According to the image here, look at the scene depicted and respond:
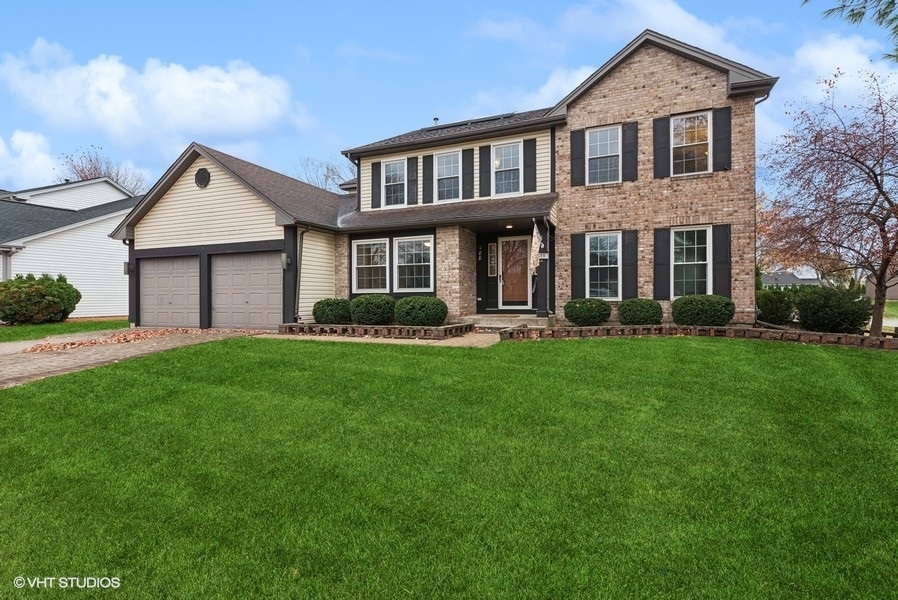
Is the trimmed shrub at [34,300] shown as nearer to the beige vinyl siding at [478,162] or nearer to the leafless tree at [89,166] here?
the beige vinyl siding at [478,162]

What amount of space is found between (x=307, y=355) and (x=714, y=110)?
10.5m

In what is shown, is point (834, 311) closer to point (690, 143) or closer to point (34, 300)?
point (690, 143)

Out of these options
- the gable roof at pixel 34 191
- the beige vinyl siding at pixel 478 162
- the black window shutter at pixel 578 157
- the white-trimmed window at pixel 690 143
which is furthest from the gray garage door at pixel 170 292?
the gable roof at pixel 34 191

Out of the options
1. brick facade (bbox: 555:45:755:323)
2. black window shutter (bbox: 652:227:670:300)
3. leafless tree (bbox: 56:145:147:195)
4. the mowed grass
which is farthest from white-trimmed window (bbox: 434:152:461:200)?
leafless tree (bbox: 56:145:147:195)

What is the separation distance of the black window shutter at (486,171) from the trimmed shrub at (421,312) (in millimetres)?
3608

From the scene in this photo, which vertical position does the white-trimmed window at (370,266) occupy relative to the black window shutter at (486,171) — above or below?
below

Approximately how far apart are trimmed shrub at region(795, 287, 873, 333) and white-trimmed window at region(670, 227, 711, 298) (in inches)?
94.5

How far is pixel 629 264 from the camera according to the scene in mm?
11750

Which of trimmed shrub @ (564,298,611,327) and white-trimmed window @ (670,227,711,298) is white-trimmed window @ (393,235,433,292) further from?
white-trimmed window @ (670,227,711,298)

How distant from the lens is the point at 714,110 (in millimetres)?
11016

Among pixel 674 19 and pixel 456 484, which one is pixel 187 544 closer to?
pixel 456 484

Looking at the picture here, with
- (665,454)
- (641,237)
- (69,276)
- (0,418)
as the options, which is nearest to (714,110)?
(641,237)

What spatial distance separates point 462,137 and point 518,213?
3249mm

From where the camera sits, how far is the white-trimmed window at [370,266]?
1371 centimetres
